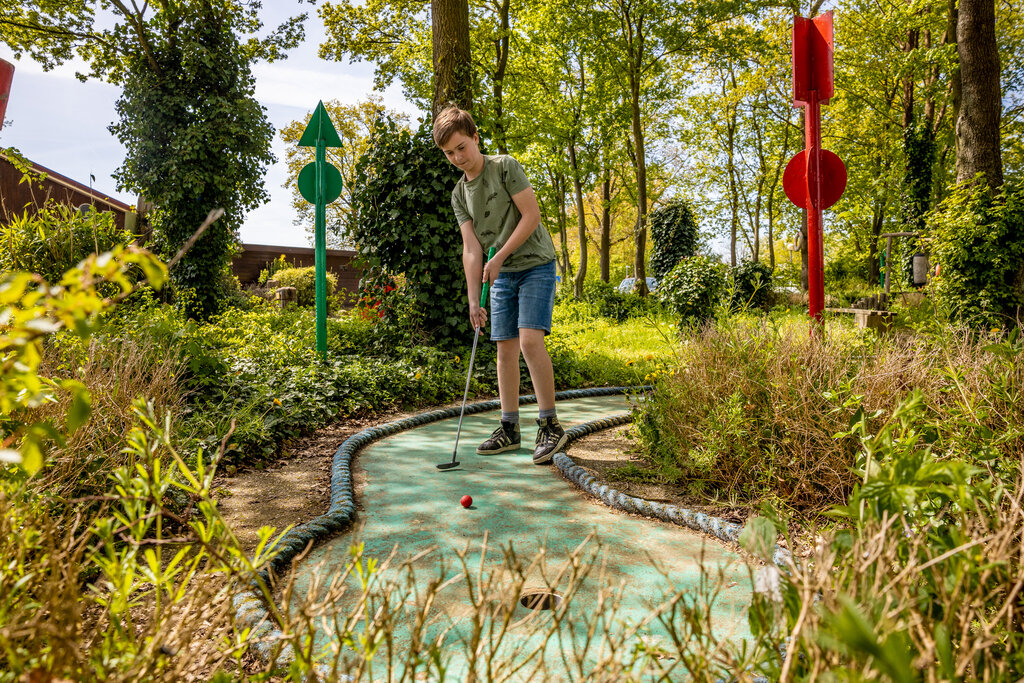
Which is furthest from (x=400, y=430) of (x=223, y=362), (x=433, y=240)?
(x=433, y=240)

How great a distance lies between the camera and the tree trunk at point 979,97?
6.39 m

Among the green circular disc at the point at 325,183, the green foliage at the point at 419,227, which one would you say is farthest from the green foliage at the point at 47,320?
the green foliage at the point at 419,227

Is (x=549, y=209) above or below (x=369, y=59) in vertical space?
below

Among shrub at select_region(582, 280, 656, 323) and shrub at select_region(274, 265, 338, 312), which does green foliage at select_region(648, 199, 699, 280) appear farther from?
shrub at select_region(274, 265, 338, 312)

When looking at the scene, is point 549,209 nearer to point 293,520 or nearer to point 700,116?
point 700,116

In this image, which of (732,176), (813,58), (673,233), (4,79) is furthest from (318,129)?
(732,176)

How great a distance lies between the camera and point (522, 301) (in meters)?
3.85

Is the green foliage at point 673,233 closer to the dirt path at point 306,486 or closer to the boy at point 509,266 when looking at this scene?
the dirt path at point 306,486

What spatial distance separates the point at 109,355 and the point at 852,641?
411cm

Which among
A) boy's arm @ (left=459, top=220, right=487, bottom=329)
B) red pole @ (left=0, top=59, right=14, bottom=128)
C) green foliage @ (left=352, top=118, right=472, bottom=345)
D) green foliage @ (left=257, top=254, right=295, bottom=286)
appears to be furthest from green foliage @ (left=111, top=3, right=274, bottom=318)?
boy's arm @ (left=459, top=220, right=487, bottom=329)

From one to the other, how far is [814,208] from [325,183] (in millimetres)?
4664

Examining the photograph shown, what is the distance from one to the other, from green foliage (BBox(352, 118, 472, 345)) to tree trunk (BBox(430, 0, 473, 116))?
0.50m

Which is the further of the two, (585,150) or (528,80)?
(585,150)

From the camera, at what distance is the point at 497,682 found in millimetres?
1222
